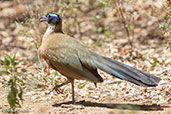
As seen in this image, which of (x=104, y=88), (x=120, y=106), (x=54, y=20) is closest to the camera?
(x=120, y=106)

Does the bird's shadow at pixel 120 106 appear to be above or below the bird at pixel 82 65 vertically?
below

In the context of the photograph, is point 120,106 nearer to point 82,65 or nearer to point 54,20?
point 82,65

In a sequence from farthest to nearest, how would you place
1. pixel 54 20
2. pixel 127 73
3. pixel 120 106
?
pixel 54 20 → pixel 120 106 → pixel 127 73

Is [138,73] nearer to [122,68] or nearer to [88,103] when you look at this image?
[122,68]

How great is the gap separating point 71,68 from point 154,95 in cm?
169

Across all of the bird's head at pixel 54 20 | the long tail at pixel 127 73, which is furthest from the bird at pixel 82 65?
the bird's head at pixel 54 20

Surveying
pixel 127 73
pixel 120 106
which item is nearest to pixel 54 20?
pixel 127 73

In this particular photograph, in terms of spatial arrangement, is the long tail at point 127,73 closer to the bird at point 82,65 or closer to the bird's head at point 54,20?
the bird at point 82,65

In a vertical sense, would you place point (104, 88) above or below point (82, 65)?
below

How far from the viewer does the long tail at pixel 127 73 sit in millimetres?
5066

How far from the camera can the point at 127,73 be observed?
204 inches

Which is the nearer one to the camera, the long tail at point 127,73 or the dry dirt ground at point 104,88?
the long tail at point 127,73

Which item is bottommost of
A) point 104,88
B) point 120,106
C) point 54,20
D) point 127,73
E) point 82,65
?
point 120,106

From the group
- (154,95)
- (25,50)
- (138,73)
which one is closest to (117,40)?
(25,50)
